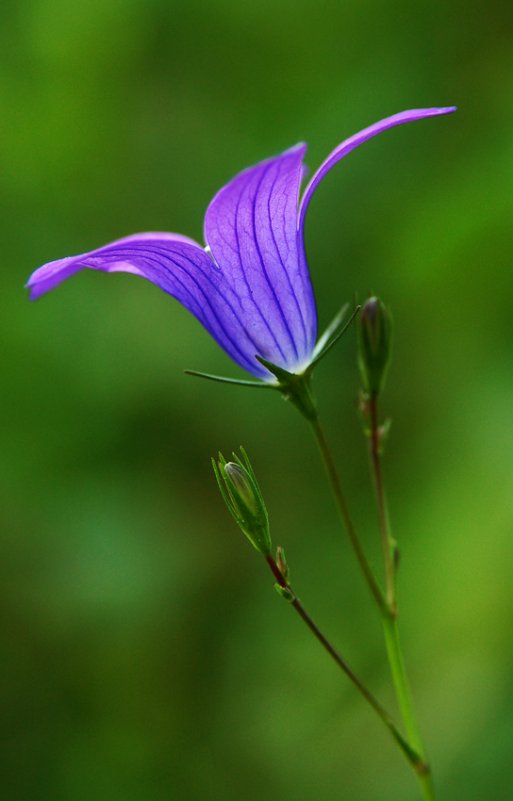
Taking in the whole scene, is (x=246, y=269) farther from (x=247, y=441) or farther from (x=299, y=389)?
(x=247, y=441)

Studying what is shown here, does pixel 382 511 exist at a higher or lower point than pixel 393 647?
higher

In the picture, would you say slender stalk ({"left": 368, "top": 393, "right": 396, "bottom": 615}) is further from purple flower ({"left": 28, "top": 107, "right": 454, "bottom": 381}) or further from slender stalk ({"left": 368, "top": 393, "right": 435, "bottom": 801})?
purple flower ({"left": 28, "top": 107, "right": 454, "bottom": 381})

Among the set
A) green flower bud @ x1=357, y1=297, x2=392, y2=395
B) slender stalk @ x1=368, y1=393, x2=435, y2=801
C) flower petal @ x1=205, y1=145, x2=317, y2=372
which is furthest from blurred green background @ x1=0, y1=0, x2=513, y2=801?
flower petal @ x1=205, y1=145, x2=317, y2=372

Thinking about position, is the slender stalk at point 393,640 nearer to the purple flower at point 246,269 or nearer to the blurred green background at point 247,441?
the purple flower at point 246,269

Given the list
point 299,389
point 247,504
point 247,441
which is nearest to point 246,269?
point 299,389

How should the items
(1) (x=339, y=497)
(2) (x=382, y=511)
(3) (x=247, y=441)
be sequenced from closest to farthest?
(1) (x=339, y=497) → (2) (x=382, y=511) → (3) (x=247, y=441)

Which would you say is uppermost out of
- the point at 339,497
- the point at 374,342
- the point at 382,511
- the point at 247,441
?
the point at 374,342

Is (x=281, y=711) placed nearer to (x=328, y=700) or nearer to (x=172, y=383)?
(x=328, y=700)

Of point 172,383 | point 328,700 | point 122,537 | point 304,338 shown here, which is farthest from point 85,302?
point 304,338

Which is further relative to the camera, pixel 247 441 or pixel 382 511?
pixel 247 441
